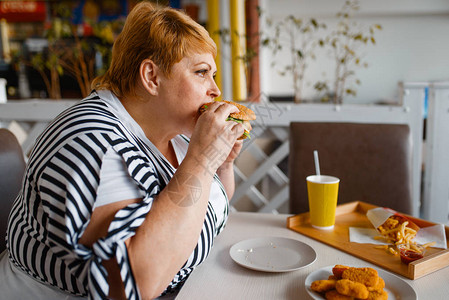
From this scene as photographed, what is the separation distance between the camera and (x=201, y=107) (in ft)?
3.25

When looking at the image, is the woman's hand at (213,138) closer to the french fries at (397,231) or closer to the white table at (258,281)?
the white table at (258,281)

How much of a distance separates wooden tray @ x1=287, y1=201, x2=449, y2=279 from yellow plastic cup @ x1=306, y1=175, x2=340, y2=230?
0.02 m

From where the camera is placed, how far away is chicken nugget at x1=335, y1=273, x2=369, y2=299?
0.65m

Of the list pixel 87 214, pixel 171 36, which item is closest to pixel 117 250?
pixel 87 214

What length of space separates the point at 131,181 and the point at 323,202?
543 millimetres

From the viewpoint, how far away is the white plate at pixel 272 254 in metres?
0.83

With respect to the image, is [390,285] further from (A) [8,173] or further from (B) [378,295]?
(A) [8,173]

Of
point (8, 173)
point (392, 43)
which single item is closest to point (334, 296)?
point (8, 173)

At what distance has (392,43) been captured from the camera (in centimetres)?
557

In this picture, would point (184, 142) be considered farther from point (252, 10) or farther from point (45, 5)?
point (45, 5)

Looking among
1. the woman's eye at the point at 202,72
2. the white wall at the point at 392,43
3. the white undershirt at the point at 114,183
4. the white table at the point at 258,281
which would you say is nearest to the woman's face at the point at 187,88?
the woman's eye at the point at 202,72

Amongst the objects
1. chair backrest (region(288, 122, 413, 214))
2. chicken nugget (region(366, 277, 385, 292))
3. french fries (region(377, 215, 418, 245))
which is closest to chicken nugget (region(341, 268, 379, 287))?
chicken nugget (region(366, 277, 385, 292))

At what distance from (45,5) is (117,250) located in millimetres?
6263

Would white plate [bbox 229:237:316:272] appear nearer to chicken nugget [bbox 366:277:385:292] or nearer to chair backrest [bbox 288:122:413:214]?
chicken nugget [bbox 366:277:385:292]
